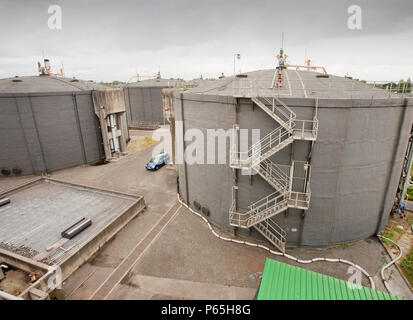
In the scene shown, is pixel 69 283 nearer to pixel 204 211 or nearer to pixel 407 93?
pixel 204 211

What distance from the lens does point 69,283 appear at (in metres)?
13.9

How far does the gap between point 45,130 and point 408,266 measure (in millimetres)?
37717

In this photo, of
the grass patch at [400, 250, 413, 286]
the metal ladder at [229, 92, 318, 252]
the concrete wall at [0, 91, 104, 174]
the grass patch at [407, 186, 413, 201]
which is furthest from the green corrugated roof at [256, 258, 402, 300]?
the concrete wall at [0, 91, 104, 174]

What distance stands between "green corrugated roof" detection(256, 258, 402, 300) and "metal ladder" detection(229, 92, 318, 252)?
4459 mm

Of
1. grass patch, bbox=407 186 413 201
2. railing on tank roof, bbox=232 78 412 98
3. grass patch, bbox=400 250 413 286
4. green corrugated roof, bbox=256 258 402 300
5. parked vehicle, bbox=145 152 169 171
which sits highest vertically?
railing on tank roof, bbox=232 78 412 98

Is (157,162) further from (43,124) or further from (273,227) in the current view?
(273,227)

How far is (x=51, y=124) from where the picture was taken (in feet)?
99.3

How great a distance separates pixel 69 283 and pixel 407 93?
87.3 feet

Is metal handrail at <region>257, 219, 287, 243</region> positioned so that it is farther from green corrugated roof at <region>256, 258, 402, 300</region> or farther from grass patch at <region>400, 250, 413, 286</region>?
grass patch at <region>400, 250, 413, 286</region>

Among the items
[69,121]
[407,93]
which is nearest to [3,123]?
[69,121]

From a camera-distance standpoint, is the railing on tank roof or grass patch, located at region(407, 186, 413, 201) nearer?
the railing on tank roof

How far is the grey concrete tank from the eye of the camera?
28594mm

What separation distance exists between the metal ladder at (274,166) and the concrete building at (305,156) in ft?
0.20

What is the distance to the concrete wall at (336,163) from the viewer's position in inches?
555
